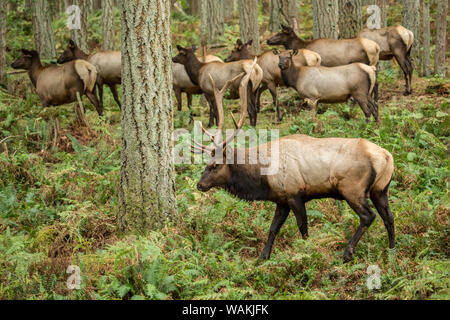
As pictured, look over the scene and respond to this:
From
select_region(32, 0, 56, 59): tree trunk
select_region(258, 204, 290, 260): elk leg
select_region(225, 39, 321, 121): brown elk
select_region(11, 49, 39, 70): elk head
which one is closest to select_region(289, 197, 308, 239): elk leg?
select_region(258, 204, 290, 260): elk leg

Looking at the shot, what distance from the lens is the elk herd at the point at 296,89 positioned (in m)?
6.69

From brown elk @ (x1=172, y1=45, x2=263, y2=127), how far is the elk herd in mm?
27

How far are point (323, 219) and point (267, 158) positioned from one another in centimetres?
150

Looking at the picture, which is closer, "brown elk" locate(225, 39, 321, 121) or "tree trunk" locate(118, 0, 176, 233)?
"tree trunk" locate(118, 0, 176, 233)

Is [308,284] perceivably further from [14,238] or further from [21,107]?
[21,107]

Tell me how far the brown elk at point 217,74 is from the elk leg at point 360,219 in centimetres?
680

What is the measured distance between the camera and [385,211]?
677 cm

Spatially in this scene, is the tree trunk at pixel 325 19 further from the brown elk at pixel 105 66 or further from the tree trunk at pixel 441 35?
the brown elk at pixel 105 66

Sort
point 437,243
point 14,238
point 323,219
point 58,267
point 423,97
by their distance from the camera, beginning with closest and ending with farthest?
point 58,267 → point 437,243 → point 14,238 → point 323,219 → point 423,97

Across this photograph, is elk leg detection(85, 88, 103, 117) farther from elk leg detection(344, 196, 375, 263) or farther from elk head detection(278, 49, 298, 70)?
elk leg detection(344, 196, 375, 263)

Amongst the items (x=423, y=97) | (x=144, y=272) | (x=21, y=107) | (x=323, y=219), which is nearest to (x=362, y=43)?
(x=423, y=97)

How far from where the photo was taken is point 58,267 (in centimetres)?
624

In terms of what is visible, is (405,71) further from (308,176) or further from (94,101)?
(308,176)

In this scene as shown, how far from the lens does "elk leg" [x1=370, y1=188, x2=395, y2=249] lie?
22.2 feet
